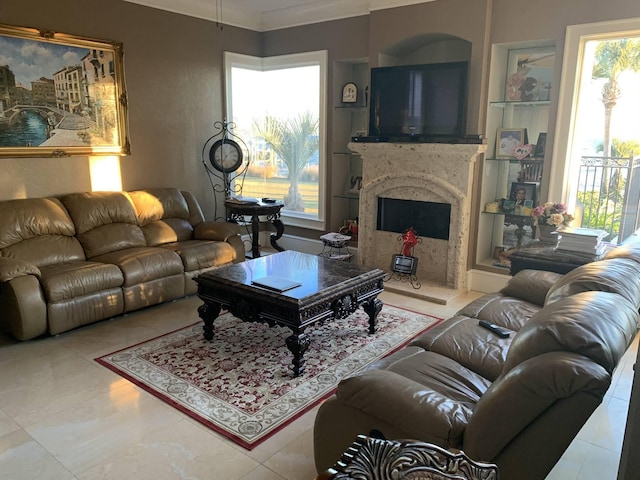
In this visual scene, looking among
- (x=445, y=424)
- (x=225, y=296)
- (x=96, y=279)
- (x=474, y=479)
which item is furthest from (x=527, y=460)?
(x=96, y=279)

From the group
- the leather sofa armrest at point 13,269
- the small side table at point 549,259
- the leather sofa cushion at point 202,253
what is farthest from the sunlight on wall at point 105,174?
the small side table at point 549,259

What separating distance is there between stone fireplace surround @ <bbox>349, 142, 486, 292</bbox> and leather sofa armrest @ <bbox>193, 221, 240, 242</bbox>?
56.2 inches

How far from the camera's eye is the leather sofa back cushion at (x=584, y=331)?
143cm

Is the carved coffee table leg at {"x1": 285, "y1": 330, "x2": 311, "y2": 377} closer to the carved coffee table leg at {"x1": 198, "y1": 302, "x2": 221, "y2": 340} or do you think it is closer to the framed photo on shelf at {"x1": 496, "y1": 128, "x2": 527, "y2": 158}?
the carved coffee table leg at {"x1": 198, "y1": 302, "x2": 221, "y2": 340}

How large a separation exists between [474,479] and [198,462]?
5.64ft

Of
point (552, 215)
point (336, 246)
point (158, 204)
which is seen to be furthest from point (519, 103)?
point (158, 204)

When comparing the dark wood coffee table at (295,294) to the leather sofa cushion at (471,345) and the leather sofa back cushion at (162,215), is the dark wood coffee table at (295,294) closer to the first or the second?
the leather sofa cushion at (471,345)

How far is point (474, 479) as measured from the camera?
0.93 m

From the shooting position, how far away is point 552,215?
13.4 feet

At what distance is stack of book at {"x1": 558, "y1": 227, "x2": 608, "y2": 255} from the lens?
148 inches

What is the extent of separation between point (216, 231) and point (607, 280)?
3.71m

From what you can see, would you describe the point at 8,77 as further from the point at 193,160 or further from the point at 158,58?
the point at 193,160

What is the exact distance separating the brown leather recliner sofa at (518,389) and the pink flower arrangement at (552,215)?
1.69 meters

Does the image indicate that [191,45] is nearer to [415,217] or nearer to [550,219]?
[415,217]
